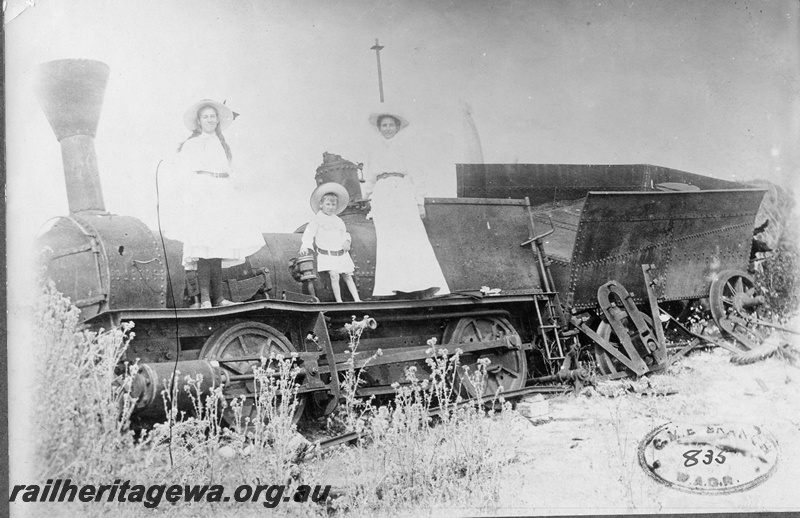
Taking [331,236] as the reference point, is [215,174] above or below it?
above

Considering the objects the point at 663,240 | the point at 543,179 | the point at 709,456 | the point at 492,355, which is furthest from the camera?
the point at 663,240

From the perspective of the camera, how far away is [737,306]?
259 inches

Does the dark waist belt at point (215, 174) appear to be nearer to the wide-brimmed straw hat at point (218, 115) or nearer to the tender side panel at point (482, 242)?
the wide-brimmed straw hat at point (218, 115)

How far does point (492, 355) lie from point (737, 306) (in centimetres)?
235

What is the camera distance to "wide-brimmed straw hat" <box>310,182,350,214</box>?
5152 millimetres

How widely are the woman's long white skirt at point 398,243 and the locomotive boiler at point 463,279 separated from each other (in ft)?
0.33

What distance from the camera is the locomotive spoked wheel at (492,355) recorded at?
5941 mm

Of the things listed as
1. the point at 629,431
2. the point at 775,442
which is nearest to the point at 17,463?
the point at 629,431

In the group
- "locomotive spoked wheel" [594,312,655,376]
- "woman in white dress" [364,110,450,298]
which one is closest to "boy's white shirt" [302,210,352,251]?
"woman in white dress" [364,110,450,298]

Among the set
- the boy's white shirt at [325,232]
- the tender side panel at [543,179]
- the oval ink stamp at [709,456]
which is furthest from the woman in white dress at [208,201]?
the oval ink stamp at [709,456]

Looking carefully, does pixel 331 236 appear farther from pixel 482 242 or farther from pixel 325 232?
pixel 482 242

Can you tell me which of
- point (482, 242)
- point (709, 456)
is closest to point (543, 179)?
point (482, 242)

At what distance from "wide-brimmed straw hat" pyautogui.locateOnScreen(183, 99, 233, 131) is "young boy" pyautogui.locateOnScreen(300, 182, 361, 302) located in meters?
0.77

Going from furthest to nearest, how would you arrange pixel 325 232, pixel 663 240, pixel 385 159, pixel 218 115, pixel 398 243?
pixel 663 240, pixel 398 243, pixel 385 159, pixel 325 232, pixel 218 115
